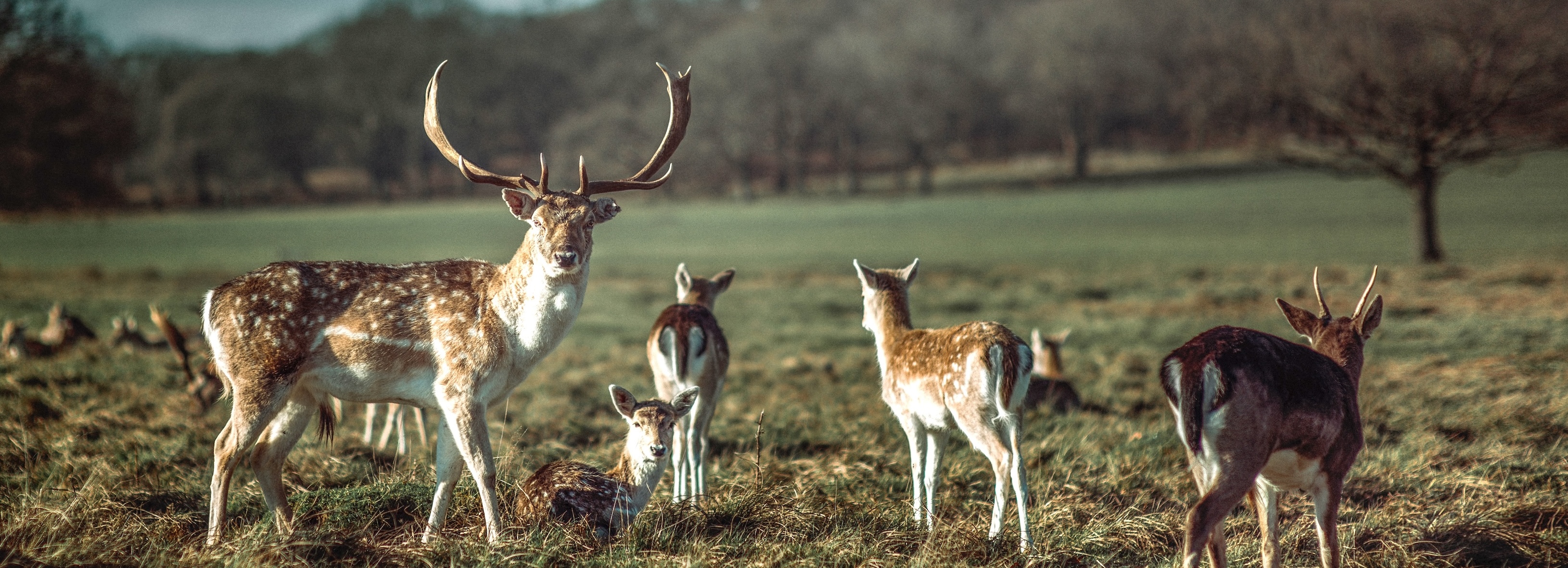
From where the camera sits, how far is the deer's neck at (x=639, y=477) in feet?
20.0

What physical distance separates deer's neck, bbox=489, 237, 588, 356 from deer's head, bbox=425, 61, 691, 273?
0.19 feet

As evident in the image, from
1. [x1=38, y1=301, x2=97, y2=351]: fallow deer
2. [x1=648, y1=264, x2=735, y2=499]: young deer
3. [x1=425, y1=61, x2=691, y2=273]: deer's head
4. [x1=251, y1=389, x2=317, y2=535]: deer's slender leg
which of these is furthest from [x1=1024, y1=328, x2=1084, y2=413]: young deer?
[x1=38, y1=301, x2=97, y2=351]: fallow deer

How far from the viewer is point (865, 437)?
27.7 ft

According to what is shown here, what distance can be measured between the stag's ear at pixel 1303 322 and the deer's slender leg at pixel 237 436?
17.4 ft

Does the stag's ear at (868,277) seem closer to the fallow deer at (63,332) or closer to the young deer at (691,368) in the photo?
the young deer at (691,368)

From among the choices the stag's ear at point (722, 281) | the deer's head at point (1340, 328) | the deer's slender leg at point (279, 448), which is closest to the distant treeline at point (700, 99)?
the stag's ear at point (722, 281)

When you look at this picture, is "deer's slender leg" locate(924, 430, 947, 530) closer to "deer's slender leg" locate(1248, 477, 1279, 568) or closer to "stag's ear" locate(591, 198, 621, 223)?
"deer's slender leg" locate(1248, 477, 1279, 568)

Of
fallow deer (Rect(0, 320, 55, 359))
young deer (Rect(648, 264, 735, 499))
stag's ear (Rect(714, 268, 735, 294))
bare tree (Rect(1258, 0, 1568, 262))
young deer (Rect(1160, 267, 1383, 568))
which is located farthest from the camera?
bare tree (Rect(1258, 0, 1568, 262))

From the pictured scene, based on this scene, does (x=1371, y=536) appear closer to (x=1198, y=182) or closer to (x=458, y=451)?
(x=458, y=451)

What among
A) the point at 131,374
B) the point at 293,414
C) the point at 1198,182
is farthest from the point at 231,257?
the point at 1198,182

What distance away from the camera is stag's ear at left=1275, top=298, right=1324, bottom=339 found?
5.64 m

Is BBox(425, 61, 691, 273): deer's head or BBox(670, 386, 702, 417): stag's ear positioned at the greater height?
BBox(425, 61, 691, 273): deer's head

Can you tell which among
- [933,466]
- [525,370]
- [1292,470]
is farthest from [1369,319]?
[525,370]

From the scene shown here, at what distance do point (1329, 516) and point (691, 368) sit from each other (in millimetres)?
4126
